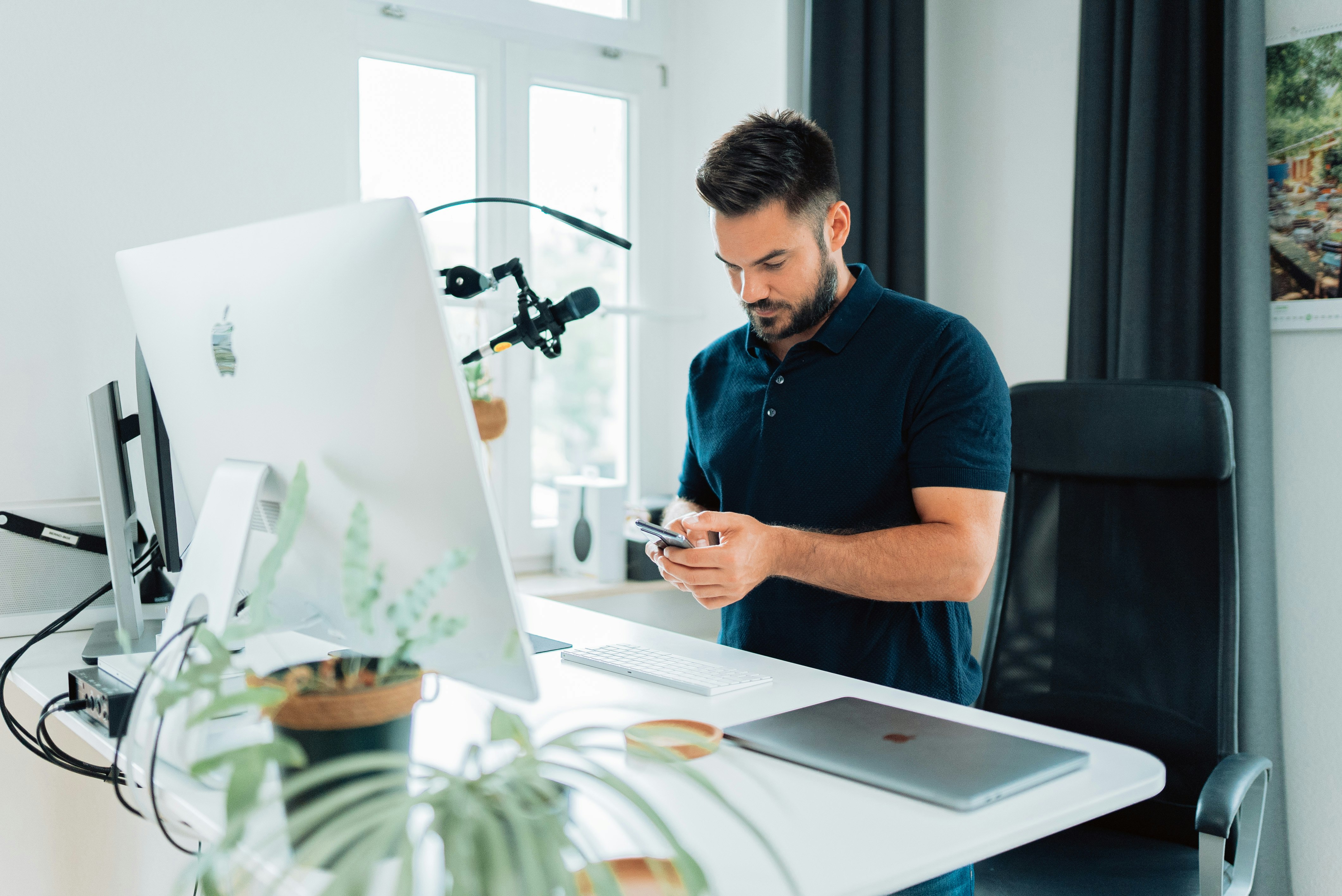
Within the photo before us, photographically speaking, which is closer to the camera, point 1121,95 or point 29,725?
point 29,725

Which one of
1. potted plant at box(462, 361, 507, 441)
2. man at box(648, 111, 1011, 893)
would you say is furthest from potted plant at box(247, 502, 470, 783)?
potted plant at box(462, 361, 507, 441)

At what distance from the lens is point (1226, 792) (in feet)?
4.03

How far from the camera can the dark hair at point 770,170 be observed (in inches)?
58.4

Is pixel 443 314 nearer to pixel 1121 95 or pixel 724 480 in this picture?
pixel 724 480

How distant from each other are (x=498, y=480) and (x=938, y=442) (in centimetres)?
147

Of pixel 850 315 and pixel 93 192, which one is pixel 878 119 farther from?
pixel 93 192

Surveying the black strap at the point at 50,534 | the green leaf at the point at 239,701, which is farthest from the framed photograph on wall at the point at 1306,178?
the black strap at the point at 50,534

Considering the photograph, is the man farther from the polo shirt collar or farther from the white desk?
the white desk

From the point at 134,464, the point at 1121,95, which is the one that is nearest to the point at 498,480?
the point at 134,464

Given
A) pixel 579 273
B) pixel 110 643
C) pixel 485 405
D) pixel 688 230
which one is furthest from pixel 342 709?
pixel 688 230

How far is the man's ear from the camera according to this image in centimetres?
156

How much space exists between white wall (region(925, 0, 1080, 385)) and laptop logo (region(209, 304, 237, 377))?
171 centimetres

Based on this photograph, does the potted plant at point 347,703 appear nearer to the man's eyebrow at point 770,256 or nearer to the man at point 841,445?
the man at point 841,445

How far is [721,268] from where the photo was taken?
2762mm
